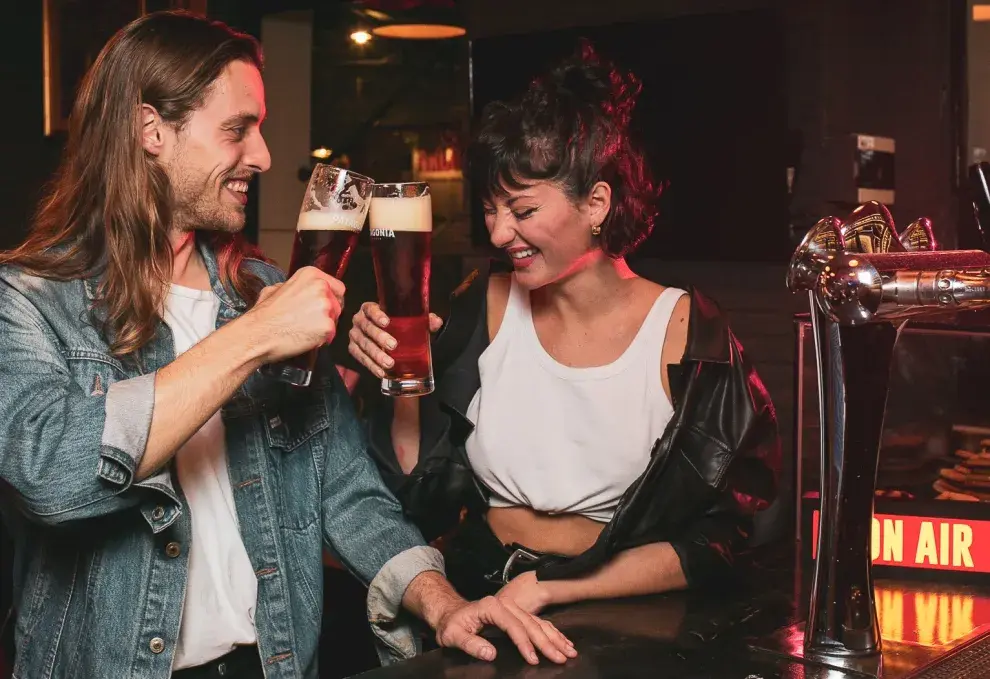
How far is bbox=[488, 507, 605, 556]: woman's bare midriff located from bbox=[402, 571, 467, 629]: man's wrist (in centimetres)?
30

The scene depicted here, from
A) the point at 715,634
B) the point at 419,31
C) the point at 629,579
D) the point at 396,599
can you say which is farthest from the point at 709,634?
the point at 419,31

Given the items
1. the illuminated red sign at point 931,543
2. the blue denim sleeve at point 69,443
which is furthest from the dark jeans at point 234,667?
the illuminated red sign at point 931,543

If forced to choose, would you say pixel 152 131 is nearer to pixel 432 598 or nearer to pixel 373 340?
pixel 373 340

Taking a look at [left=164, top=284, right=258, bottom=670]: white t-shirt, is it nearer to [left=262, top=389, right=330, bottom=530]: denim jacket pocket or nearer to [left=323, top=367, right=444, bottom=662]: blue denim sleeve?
[left=262, top=389, right=330, bottom=530]: denim jacket pocket

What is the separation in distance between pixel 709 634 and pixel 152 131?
3.85 feet

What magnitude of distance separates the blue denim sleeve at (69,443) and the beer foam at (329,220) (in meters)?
0.34

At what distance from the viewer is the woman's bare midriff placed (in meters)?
2.05

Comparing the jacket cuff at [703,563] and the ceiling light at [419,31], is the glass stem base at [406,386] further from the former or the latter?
the ceiling light at [419,31]

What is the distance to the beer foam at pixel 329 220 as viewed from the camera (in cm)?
164

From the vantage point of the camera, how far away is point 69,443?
1.46 m

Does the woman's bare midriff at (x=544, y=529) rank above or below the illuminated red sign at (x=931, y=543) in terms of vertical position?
below

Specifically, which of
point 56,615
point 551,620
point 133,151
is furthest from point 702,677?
point 133,151

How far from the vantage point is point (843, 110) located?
3.31 m

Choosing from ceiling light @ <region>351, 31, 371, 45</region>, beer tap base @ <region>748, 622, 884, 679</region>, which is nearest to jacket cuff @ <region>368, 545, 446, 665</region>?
beer tap base @ <region>748, 622, 884, 679</region>
